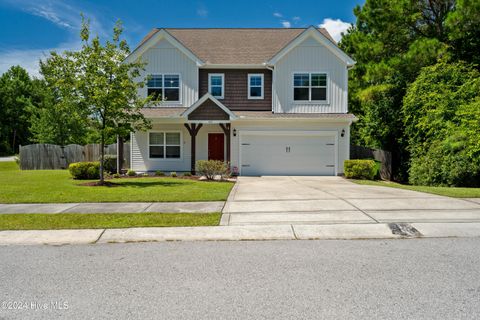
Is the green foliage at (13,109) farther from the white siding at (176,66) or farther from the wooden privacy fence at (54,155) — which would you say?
the white siding at (176,66)

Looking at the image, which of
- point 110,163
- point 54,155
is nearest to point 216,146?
point 110,163

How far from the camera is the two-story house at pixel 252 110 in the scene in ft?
62.0

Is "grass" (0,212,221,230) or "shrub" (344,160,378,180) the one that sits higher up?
"shrub" (344,160,378,180)

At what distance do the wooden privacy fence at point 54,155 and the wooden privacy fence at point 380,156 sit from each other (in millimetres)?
15695

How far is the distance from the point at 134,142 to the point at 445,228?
53.6 feet

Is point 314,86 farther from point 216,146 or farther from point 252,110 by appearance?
point 216,146

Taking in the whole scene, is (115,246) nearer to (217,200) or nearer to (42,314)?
(42,314)

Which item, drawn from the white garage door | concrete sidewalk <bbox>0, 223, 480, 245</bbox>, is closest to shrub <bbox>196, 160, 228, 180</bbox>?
the white garage door

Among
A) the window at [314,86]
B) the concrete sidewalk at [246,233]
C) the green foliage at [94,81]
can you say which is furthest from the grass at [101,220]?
the window at [314,86]

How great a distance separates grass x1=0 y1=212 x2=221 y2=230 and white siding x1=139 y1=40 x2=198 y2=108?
12.3 m

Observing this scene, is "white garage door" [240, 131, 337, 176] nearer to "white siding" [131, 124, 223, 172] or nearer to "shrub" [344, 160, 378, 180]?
"shrub" [344, 160, 378, 180]

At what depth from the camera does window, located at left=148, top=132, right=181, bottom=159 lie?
19.8 meters

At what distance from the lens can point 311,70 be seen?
19.3m

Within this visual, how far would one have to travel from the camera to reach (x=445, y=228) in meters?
7.06
